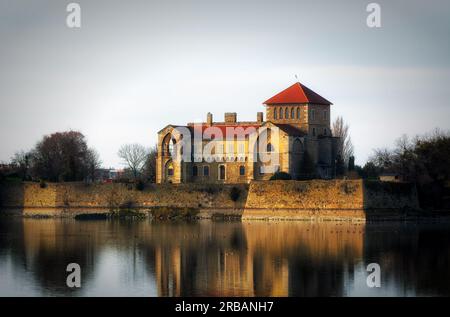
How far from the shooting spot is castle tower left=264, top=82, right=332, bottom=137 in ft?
210

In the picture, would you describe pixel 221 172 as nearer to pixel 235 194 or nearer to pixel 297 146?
pixel 297 146

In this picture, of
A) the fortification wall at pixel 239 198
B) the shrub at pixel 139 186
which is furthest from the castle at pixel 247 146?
the fortification wall at pixel 239 198

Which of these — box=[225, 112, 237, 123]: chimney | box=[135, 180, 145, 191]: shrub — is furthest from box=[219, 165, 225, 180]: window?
box=[135, 180, 145, 191]: shrub

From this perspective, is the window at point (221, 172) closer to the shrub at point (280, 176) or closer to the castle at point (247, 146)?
the castle at point (247, 146)

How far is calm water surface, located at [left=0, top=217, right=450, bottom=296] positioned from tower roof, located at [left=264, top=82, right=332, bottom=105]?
1343 centimetres

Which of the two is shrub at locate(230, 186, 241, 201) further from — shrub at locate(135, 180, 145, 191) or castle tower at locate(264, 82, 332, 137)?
castle tower at locate(264, 82, 332, 137)

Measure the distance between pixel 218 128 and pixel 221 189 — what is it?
9.23 metres

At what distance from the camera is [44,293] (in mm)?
29703

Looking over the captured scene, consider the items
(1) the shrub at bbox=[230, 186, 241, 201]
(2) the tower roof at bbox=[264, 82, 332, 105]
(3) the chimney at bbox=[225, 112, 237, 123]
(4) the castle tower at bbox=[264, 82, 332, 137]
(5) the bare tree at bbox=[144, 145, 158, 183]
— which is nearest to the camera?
(1) the shrub at bbox=[230, 186, 241, 201]

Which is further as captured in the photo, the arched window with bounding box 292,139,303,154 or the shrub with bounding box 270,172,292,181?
the arched window with bounding box 292,139,303,154

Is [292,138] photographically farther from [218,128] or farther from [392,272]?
[392,272]

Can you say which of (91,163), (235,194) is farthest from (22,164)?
(235,194)

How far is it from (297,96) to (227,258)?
28.4m
